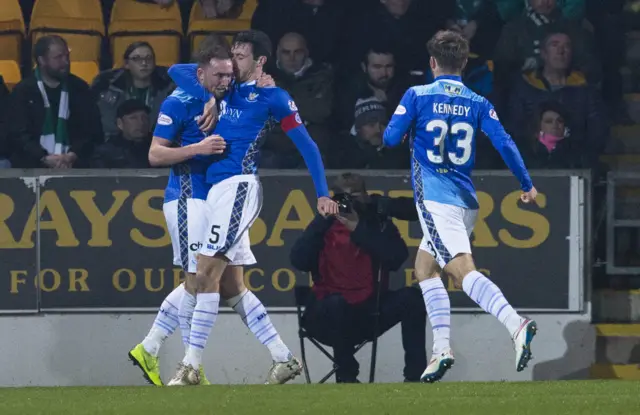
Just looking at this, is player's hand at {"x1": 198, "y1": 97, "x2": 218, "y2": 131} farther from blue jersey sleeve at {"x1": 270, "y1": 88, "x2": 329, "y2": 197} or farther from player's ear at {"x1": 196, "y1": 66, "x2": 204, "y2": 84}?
blue jersey sleeve at {"x1": 270, "y1": 88, "x2": 329, "y2": 197}

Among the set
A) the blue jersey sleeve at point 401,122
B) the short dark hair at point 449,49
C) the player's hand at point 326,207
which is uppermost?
the short dark hair at point 449,49

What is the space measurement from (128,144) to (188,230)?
6.92 feet

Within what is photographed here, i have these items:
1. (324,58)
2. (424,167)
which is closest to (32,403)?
(424,167)

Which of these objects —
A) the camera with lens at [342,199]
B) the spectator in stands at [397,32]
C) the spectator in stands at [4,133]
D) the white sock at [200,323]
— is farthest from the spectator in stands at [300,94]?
the white sock at [200,323]

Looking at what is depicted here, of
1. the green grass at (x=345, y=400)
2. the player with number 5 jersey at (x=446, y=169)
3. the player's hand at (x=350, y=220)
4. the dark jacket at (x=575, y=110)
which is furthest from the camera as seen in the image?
the dark jacket at (x=575, y=110)

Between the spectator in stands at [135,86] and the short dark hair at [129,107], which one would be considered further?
the spectator in stands at [135,86]

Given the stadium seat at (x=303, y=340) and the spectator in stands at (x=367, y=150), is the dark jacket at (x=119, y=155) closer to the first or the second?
the spectator in stands at (x=367, y=150)

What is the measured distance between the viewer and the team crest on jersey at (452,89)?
26.6 ft

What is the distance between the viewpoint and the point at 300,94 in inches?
419

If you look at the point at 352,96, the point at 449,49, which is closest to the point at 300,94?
the point at 352,96

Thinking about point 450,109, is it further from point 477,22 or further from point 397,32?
point 477,22

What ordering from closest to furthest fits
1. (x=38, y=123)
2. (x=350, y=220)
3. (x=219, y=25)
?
(x=350, y=220) → (x=38, y=123) → (x=219, y=25)

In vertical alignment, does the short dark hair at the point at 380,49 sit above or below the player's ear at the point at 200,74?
above

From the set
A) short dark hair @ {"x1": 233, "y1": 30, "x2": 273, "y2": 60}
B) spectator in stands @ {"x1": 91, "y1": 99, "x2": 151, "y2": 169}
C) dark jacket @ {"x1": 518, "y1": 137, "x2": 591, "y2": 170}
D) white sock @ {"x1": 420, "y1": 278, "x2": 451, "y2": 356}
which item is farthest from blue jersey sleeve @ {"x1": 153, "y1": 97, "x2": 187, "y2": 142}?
dark jacket @ {"x1": 518, "y1": 137, "x2": 591, "y2": 170}
